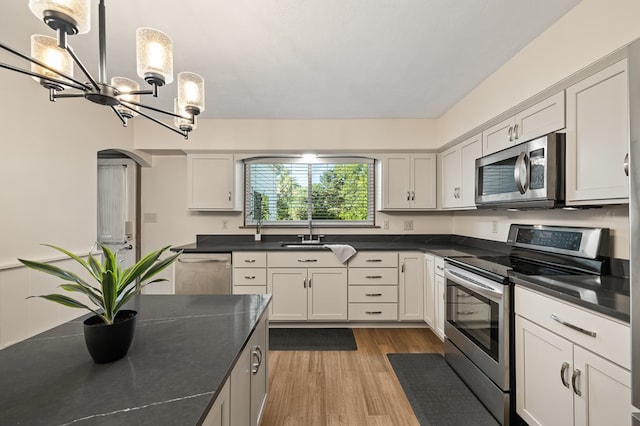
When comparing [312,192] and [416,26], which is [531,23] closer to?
[416,26]

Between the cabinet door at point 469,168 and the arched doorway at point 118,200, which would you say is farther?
the arched doorway at point 118,200

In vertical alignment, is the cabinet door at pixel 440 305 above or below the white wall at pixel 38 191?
below

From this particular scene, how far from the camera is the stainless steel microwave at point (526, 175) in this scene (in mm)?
1759

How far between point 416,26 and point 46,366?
235 cm

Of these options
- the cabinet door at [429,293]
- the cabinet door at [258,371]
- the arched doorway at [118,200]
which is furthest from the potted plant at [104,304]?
the arched doorway at [118,200]

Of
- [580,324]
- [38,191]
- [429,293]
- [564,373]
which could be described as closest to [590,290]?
[580,324]

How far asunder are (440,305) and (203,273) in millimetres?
2479

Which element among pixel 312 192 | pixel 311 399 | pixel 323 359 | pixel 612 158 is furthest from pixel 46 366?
pixel 312 192

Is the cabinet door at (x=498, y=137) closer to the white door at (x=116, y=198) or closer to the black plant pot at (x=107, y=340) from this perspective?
the black plant pot at (x=107, y=340)

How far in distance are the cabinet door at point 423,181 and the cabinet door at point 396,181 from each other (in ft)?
0.20

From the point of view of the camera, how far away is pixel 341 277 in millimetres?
3279

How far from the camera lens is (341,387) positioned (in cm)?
220

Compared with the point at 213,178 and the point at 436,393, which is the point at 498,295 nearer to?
the point at 436,393

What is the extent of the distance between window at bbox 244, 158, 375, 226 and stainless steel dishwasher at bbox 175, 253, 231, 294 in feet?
3.04
